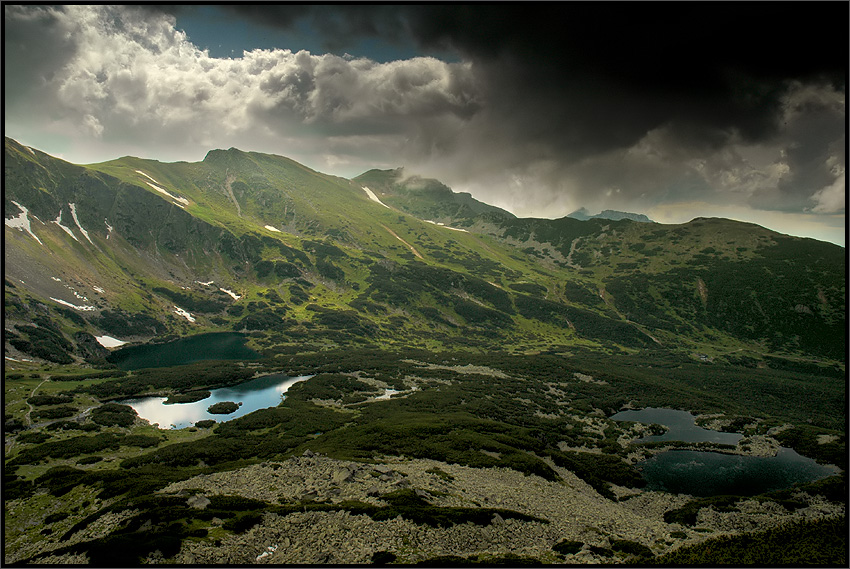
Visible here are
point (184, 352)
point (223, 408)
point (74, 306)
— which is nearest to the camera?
point (223, 408)

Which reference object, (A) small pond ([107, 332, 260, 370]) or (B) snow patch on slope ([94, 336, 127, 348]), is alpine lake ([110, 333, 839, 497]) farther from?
(B) snow patch on slope ([94, 336, 127, 348])

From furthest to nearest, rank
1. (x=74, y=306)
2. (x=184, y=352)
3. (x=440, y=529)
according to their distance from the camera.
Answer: (x=184, y=352)
(x=74, y=306)
(x=440, y=529)

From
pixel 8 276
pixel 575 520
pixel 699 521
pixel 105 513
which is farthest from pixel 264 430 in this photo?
pixel 8 276

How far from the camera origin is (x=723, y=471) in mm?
78688

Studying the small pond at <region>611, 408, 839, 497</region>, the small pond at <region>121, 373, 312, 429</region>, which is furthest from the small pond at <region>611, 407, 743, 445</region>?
the small pond at <region>121, 373, 312, 429</region>

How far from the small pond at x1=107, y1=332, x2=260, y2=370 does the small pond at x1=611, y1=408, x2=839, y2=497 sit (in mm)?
149453

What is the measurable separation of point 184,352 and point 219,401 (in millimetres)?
73029

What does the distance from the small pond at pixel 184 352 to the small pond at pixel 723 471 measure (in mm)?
149453

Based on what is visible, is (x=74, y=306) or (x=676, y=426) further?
(x=74, y=306)

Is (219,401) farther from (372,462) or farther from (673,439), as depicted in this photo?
(673,439)

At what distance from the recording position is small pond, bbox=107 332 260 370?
15138 cm

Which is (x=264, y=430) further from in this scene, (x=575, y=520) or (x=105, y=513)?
(x=575, y=520)

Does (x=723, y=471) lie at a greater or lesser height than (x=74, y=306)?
lesser

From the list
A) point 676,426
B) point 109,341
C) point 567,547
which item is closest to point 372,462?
point 567,547
